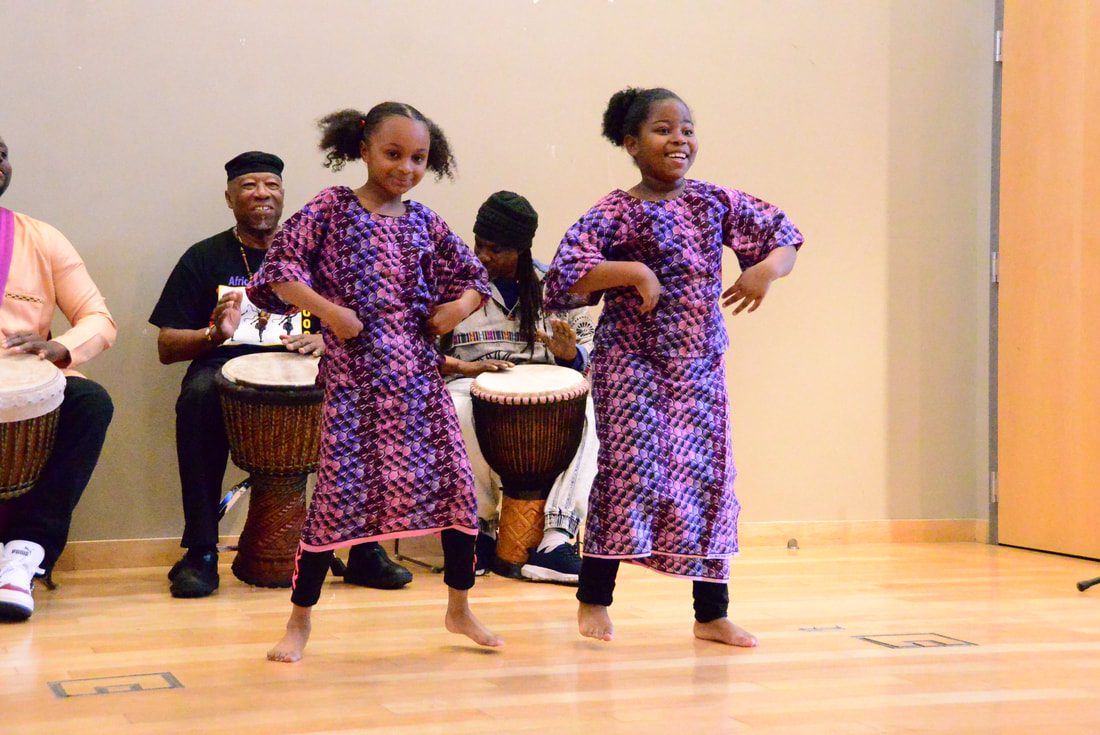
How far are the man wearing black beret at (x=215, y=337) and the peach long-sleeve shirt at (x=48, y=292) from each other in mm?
278

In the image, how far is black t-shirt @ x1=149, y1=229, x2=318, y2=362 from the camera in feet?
12.0

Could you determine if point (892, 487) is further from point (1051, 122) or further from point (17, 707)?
point (17, 707)

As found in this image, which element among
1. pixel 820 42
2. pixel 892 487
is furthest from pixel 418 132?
pixel 892 487

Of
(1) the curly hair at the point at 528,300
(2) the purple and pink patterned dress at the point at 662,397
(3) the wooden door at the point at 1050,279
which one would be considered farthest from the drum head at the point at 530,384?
(3) the wooden door at the point at 1050,279

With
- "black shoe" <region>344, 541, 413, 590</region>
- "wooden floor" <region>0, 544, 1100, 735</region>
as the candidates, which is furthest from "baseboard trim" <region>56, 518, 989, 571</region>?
"black shoe" <region>344, 541, 413, 590</region>

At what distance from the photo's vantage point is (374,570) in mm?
3518

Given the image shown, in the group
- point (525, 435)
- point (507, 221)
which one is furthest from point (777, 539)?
point (507, 221)

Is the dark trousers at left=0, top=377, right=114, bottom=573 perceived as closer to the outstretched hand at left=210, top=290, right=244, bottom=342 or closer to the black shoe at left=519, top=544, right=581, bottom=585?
the outstretched hand at left=210, top=290, right=244, bottom=342

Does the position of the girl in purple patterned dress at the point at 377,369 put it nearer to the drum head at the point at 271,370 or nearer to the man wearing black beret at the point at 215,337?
the drum head at the point at 271,370

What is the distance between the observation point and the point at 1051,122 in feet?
14.8

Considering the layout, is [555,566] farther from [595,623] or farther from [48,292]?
[48,292]

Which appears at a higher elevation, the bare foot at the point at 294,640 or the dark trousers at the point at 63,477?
the dark trousers at the point at 63,477

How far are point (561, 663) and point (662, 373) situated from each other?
0.67 m

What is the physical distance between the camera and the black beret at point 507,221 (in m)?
3.83
